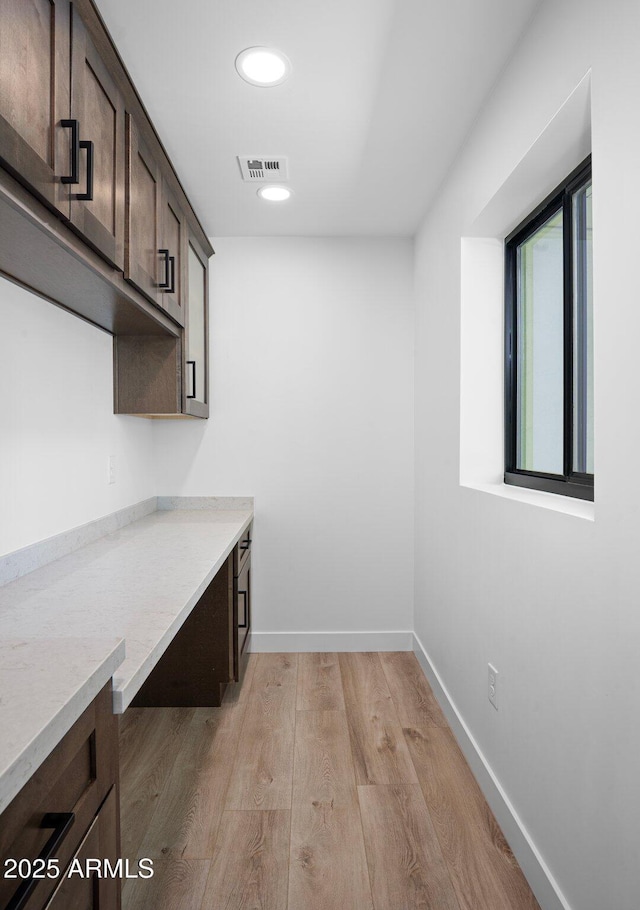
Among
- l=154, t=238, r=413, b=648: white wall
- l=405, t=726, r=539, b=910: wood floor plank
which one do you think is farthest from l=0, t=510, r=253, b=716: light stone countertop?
l=405, t=726, r=539, b=910: wood floor plank

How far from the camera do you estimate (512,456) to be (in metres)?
2.30

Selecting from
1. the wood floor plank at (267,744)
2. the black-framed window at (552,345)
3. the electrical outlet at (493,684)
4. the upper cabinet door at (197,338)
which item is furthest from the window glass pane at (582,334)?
the upper cabinet door at (197,338)

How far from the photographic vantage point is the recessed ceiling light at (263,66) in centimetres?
172

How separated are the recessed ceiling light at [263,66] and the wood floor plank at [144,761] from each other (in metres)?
2.38

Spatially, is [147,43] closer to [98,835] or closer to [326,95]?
[326,95]

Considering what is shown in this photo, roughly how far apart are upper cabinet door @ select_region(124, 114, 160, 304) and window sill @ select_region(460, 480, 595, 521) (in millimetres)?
1396

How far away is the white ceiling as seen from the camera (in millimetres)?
1575

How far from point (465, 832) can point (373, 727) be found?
2.31 ft

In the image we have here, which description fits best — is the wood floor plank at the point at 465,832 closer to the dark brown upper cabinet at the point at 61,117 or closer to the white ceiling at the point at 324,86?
the dark brown upper cabinet at the point at 61,117

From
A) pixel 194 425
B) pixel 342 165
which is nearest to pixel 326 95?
pixel 342 165

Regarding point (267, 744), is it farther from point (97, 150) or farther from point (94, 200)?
point (97, 150)

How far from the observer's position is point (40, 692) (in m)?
0.81

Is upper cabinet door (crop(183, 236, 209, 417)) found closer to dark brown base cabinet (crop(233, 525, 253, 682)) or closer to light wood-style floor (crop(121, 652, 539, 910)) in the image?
dark brown base cabinet (crop(233, 525, 253, 682))

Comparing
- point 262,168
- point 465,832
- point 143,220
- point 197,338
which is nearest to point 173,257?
point 143,220
